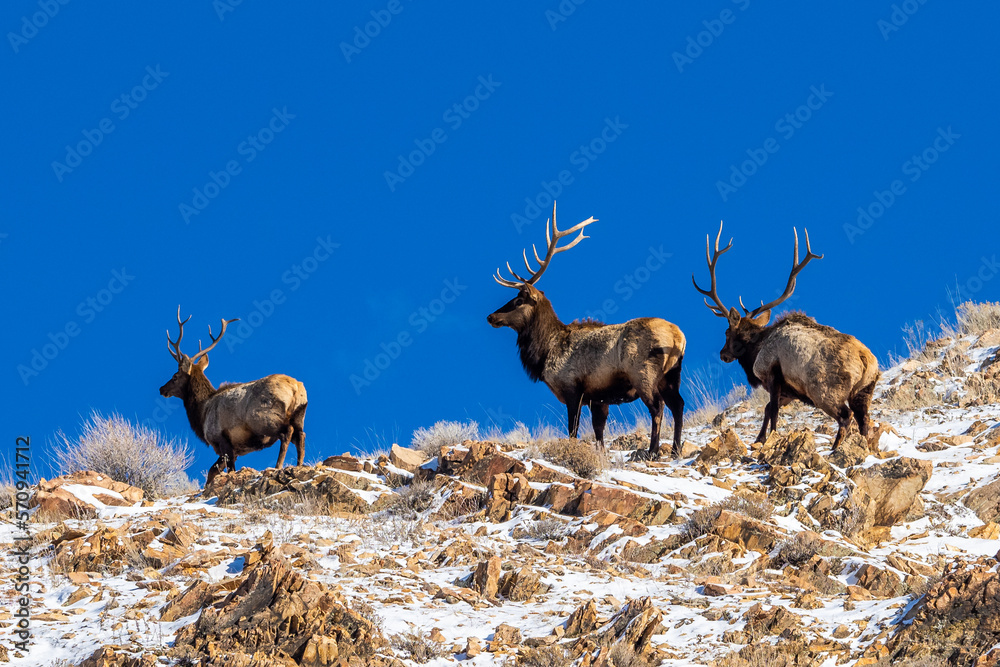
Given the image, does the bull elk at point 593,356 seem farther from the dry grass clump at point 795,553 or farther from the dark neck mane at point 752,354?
the dry grass clump at point 795,553

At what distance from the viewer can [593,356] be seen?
1438 centimetres

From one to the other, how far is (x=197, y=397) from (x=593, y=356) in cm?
692

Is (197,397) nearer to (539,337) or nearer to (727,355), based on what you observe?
(539,337)

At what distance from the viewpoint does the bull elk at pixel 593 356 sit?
45.2 feet

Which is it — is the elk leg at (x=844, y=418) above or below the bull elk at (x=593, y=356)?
below

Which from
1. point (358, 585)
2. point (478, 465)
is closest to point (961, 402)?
point (478, 465)

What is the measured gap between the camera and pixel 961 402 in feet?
50.9

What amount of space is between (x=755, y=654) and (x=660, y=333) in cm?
Answer: 722

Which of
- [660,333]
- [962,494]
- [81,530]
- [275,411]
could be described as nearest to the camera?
[81,530]

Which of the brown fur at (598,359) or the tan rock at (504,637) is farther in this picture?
the brown fur at (598,359)

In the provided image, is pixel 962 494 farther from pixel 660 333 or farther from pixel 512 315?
pixel 512 315

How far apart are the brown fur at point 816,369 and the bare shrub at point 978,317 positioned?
283 inches

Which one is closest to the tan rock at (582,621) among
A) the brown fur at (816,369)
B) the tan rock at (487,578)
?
the tan rock at (487,578)

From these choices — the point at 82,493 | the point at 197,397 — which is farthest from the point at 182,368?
the point at 82,493
